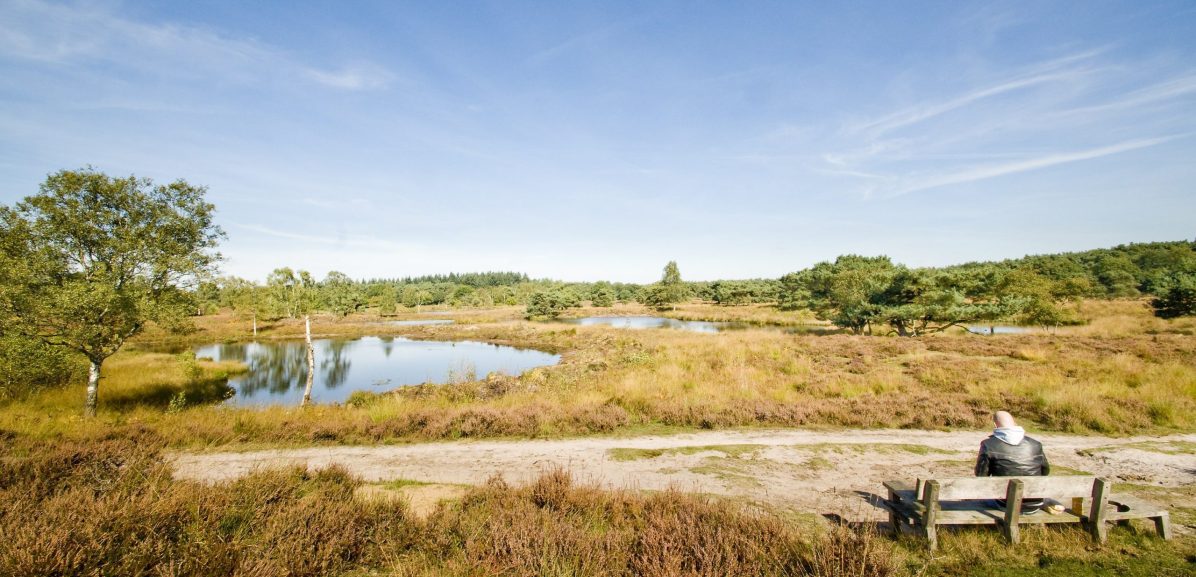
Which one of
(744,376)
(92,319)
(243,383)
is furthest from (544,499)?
(243,383)

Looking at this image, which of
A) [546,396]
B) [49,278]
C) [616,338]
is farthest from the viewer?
[616,338]

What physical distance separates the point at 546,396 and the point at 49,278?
15826mm

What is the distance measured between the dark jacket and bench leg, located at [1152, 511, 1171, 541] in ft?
5.13

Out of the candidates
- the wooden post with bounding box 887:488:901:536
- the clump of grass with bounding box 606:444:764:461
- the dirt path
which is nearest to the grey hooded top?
the wooden post with bounding box 887:488:901:536

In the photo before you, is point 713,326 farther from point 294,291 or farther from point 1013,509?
point 1013,509

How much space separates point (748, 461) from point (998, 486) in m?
4.90

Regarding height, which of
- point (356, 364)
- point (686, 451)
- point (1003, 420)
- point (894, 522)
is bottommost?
point (356, 364)

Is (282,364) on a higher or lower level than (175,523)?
lower

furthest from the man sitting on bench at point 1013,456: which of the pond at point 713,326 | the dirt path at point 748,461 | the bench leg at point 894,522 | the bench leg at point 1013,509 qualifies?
the pond at point 713,326

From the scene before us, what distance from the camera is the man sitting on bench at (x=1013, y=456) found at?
586 cm

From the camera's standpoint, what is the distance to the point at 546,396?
16.4 m

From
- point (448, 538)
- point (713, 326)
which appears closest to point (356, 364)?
point (448, 538)

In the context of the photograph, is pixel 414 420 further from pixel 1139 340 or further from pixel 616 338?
pixel 1139 340

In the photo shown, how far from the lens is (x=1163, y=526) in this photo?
588 cm
